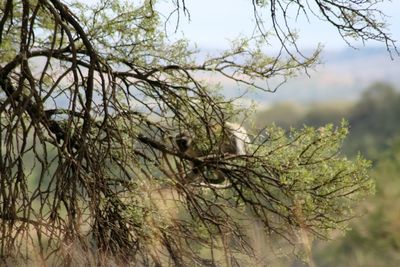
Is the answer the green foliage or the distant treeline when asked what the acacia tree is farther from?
the green foliage

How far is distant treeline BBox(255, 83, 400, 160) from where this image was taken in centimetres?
812

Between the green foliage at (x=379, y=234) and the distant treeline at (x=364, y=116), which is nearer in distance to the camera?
the distant treeline at (x=364, y=116)

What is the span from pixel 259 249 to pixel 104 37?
7.09 feet

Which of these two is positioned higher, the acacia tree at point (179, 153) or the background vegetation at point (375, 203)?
the background vegetation at point (375, 203)

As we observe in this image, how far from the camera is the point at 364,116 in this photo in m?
13.9

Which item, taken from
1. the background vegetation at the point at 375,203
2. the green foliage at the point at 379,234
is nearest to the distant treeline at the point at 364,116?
the background vegetation at the point at 375,203

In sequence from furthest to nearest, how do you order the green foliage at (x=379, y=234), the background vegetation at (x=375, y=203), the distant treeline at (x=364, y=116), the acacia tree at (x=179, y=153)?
1. the green foliage at (x=379, y=234)
2. the background vegetation at (x=375, y=203)
3. the distant treeline at (x=364, y=116)
4. the acacia tree at (x=179, y=153)

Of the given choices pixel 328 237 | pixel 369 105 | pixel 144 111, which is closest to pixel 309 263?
pixel 328 237

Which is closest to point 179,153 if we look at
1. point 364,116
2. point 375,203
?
point 375,203

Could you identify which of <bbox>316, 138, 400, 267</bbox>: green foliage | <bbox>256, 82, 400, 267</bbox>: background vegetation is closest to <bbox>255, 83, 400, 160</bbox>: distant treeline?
<bbox>256, 82, 400, 267</bbox>: background vegetation

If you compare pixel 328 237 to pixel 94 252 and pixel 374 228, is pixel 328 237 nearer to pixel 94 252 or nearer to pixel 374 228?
pixel 94 252

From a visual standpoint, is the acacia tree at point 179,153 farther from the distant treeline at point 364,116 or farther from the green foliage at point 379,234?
the green foliage at point 379,234

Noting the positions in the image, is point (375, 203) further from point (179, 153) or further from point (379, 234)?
point (179, 153)

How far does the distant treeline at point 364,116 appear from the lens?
26.6 feet
